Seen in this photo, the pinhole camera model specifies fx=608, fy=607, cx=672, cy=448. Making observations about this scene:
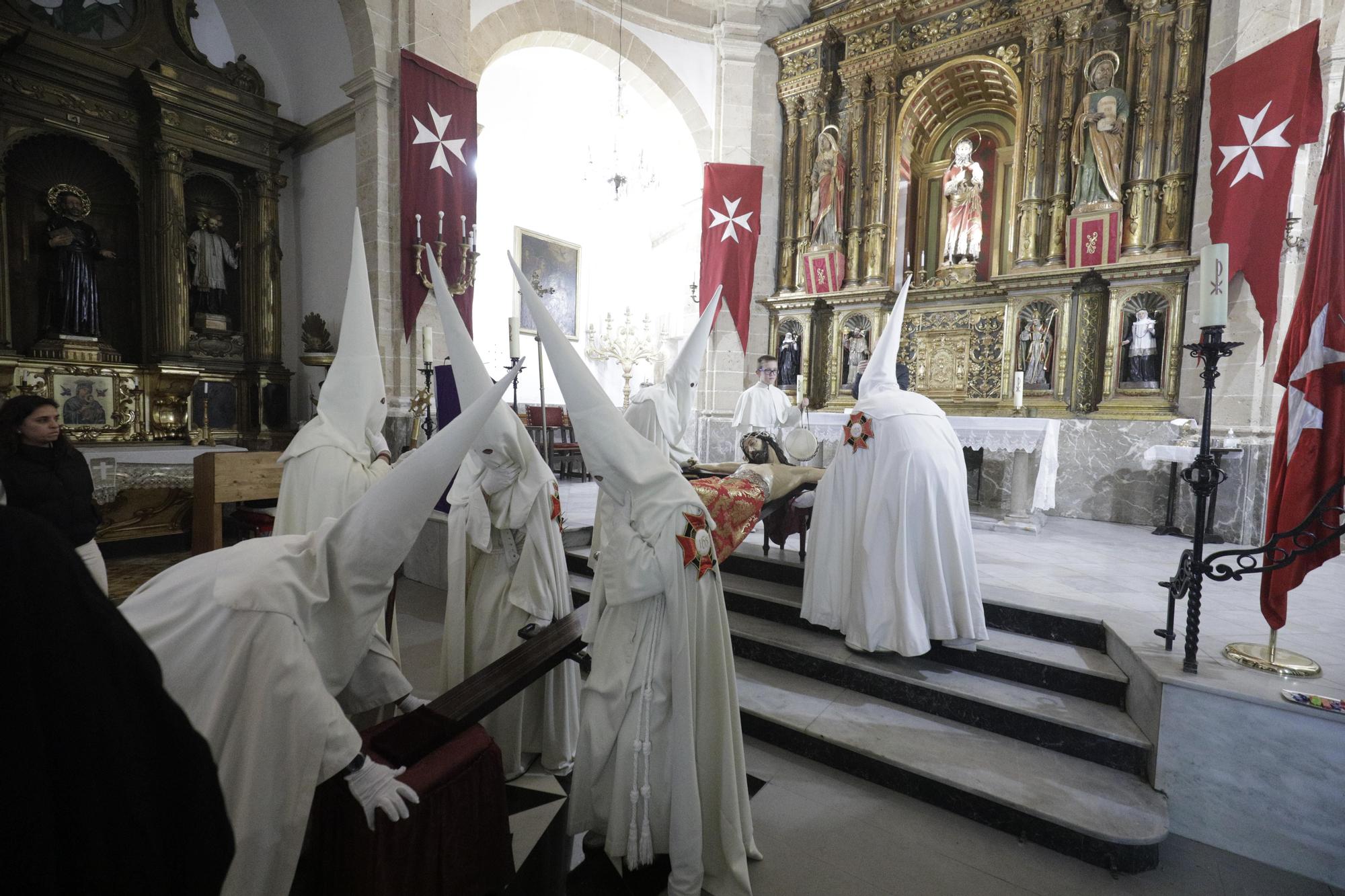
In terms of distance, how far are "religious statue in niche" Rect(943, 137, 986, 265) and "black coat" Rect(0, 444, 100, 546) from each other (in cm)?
906

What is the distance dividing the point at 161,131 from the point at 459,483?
7.08 m

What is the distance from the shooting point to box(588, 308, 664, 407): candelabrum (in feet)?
40.8

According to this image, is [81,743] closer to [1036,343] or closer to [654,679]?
[654,679]

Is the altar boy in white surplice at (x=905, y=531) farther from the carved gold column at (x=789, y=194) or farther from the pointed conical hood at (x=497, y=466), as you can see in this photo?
the carved gold column at (x=789, y=194)

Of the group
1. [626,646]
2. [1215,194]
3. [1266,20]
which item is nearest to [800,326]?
[1215,194]

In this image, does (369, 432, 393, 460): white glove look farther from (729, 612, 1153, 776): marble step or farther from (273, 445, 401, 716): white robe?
(729, 612, 1153, 776): marble step

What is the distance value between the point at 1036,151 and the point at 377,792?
915cm

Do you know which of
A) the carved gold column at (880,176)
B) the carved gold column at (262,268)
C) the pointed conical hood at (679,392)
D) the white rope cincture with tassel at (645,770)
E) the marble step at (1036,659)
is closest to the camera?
the white rope cincture with tassel at (645,770)

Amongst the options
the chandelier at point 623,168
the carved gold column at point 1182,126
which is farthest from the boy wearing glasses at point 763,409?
the carved gold column at point 1182,126

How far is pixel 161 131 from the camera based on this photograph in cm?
668

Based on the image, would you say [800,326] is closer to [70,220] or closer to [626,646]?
[626,646]

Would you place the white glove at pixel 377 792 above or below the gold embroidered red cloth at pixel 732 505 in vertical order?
below

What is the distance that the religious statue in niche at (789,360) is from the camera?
9234 millimetres

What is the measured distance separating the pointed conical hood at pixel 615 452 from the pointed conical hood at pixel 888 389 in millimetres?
1849
